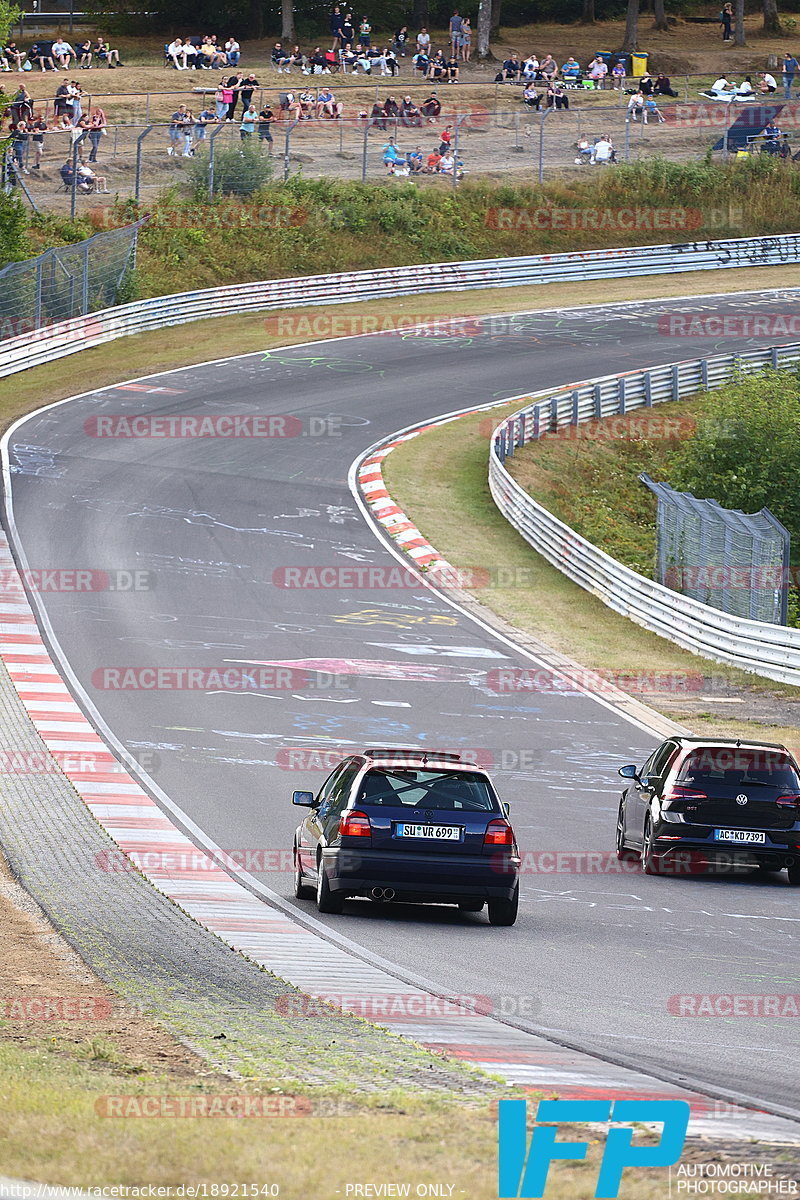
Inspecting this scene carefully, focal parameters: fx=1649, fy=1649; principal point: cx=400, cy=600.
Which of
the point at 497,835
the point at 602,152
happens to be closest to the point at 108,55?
the point at 602,152

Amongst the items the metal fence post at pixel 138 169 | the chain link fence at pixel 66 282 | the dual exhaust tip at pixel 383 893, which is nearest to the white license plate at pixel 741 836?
the dual exhaust tip at pixel 383 893

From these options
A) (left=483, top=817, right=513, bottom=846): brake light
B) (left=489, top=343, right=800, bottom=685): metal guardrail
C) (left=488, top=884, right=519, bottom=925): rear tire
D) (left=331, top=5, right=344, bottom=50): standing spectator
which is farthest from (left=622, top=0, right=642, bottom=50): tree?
(left=488, top=884, right=519, bottom=925): rear tire

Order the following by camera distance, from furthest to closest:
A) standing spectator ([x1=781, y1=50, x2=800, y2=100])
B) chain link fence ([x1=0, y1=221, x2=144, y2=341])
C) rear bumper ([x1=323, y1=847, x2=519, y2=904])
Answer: standing spectator ([x1=781, y1=50, x2=800, y2=100]) → chain link fence ([x1=0, y1=221, x2=144, y2=341]) → rear bumper ([x1=323, y1=847, x2=519, y2=904])

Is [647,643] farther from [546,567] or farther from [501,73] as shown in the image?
[501,73]

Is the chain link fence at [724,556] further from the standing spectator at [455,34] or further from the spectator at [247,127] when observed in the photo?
the standing spectator at [455,34]

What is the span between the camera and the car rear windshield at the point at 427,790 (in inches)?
504

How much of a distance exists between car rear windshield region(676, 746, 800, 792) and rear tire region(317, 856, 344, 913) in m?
3.98

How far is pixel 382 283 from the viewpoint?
2237 inches

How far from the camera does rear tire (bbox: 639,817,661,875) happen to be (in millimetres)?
15078

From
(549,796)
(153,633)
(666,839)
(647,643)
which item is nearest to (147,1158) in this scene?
(666,839)

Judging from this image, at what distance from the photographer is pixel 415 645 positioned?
26.1m

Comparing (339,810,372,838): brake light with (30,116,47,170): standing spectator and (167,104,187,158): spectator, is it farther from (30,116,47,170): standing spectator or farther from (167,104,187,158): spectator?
(167,104,187,158): spectator

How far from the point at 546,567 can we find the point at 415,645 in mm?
7550

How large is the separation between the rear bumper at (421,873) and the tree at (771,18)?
87542 millimetres
